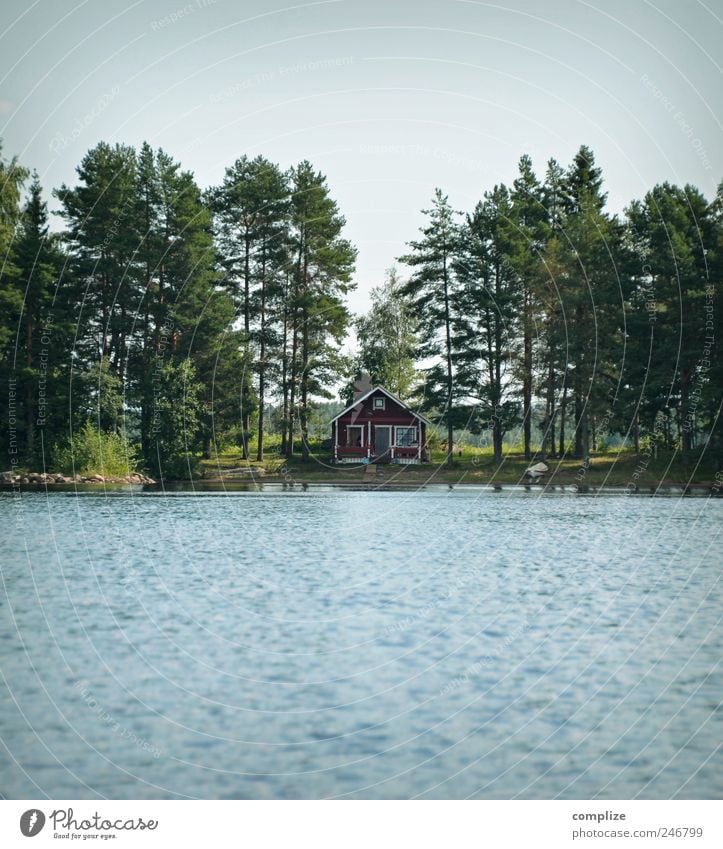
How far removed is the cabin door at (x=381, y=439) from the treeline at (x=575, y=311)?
8238 mm

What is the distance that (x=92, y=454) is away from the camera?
50.1 meters

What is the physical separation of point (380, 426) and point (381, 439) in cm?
103

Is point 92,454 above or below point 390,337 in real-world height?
below

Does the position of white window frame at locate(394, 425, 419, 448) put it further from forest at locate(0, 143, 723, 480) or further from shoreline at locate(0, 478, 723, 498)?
shoreline at locate(0, 478, 723, 498)

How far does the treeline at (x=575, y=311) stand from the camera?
47.6m

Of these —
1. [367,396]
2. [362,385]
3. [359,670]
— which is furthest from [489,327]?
[359,670]

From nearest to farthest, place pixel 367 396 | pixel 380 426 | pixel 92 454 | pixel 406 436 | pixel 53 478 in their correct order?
pixel 53 478 < pixel 92 454 < pixel 367 396 < pixel 380 426 < pixel 406 436

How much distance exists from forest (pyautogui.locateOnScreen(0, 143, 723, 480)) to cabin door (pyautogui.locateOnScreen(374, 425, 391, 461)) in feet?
14.4

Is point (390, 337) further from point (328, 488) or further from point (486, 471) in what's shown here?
point (328, 488)

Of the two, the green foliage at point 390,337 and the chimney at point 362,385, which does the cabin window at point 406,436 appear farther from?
the green foliage at point 390,337

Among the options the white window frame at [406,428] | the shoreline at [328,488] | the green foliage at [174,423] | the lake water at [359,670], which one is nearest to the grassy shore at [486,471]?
the shoreline at [328,488]
